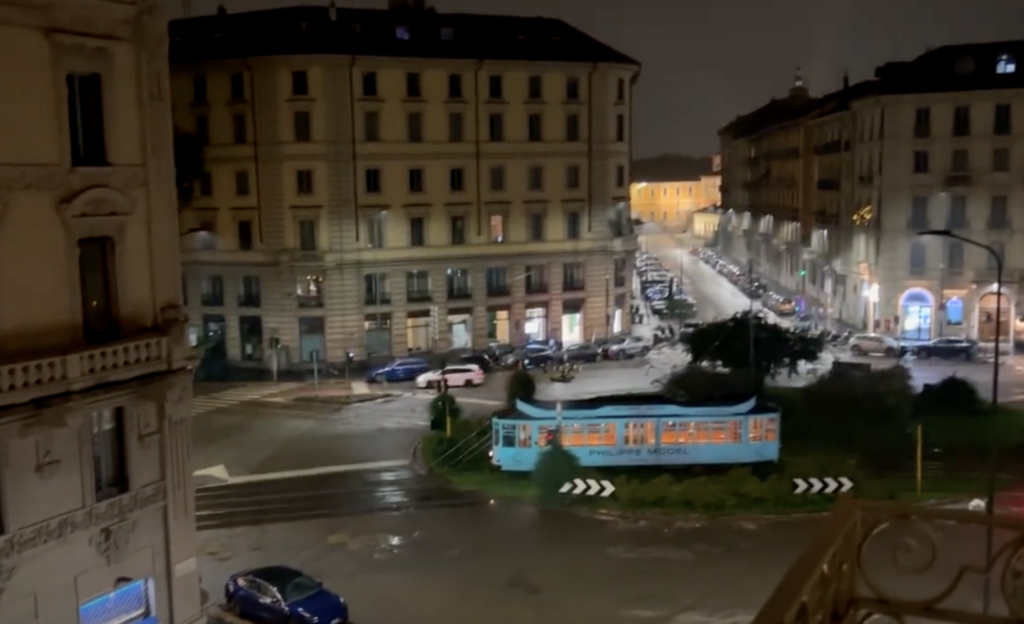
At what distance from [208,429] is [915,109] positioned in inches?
1407

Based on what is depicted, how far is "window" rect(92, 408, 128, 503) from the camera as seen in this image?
1605 centimetres

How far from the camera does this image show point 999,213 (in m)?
49.8

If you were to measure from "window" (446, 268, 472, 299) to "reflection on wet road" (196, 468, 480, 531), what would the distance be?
62.9ft

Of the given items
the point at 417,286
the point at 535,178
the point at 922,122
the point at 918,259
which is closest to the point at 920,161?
the point at 922,122

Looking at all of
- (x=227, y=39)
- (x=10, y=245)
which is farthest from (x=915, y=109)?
(x=10, y=245)

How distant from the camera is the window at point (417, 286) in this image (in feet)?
156

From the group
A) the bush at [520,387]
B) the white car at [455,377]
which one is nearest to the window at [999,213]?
the white car at [455,377]

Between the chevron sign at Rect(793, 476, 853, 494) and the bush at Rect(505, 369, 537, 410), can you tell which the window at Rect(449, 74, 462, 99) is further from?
the chevron sign at Rect(793, 476, 853, 494)

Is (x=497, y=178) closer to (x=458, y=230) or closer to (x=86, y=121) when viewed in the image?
(x=458, y=230)

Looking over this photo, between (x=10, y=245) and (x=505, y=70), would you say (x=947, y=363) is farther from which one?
(x=10, y=245)

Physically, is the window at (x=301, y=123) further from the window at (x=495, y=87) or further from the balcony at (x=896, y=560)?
the balcony at (x=896, y=560)

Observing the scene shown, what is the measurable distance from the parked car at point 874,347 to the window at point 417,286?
19451 millimetres

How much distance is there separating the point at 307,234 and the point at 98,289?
2960 cm

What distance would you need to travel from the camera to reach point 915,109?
50344 mm
